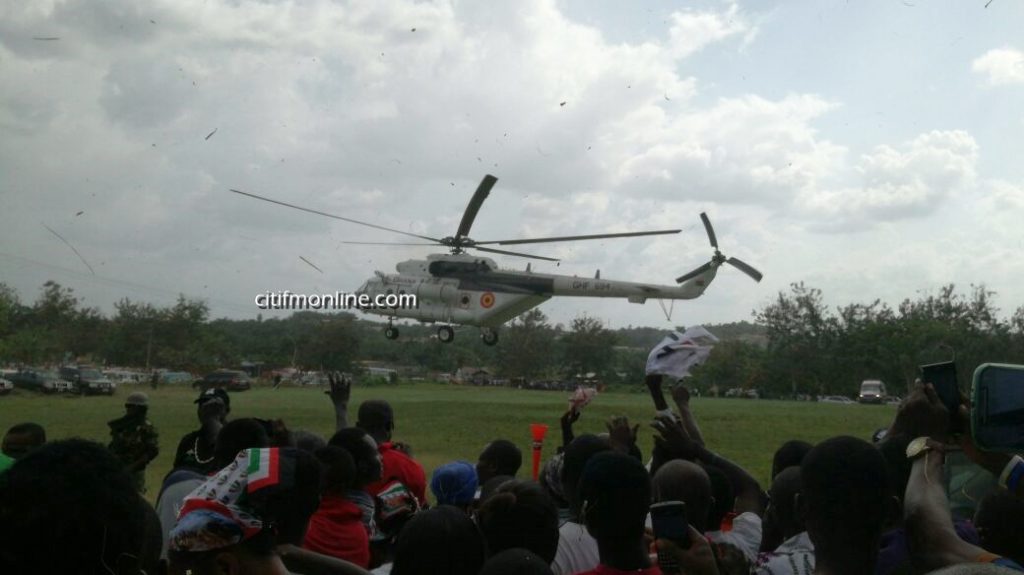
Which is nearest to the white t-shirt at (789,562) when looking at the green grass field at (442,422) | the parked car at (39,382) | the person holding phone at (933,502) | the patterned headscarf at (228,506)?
the person holding phone at (933,502)

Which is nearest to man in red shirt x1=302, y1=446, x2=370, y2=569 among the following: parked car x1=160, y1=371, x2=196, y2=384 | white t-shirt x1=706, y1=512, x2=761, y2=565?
white t-shirt x1=706, y1=512, x2=761, y2=565

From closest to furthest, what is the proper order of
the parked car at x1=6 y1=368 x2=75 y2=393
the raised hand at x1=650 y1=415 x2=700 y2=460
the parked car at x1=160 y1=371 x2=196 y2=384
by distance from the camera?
the raised hand at x1=650 y1=415 x2=700 y2=460
the parked car at x1=6 y1=368 x2=75 y2=393
the parked car at x1=160 y1=371 x2=196 y2=384

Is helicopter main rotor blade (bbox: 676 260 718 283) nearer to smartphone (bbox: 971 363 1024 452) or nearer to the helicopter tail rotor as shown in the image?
the helicopter tail rotor

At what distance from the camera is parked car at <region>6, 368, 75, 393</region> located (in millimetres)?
21641

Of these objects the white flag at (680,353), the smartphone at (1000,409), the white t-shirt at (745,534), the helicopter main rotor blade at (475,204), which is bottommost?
the white t-shirt at (745,534)

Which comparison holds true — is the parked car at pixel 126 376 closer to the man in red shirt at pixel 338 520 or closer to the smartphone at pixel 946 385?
the man in red shirt at pixel 338 520

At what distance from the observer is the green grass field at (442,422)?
14164 millimetres

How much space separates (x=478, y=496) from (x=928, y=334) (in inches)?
1830

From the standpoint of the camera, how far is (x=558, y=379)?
53.2 metres

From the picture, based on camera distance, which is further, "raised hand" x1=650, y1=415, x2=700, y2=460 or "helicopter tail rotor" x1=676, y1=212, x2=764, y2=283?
"helicopter tail rotor" x1=676, y1=212, x2=764, y2=283

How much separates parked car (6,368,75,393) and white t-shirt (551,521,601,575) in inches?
855

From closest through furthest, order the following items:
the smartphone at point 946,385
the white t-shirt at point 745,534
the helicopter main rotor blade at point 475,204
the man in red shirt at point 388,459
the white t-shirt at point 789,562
Answer: the smartphone at point 946,385 → the white t-shirt at point 789,562 → the white t-shirt at point 745,534 → the man in red shirt at point 388,459 → the helicopter main rotor blade at point 475,204

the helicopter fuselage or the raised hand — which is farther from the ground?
the helicopter fuselage

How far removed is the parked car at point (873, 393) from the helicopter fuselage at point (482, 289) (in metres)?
26.4
